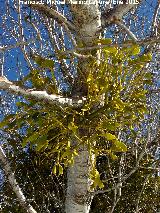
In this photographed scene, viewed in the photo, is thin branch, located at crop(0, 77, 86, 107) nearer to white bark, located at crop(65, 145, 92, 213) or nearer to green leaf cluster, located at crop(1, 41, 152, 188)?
green leaf cluster, located at crop(1, 41, 152, 188)

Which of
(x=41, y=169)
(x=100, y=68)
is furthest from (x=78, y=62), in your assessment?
(x=41, y=169)

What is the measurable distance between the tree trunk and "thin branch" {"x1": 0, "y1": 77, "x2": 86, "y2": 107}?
16 cm

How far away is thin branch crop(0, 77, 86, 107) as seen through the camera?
2.11 meters

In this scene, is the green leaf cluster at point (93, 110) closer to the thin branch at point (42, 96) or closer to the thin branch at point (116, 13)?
the thin branch at point (42, 96)

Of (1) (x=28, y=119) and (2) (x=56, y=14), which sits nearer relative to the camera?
(2) (x=56, y=14)

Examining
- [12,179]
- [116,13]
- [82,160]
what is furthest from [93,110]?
[12,179]

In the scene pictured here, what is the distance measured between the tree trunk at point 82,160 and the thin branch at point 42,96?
16 cm

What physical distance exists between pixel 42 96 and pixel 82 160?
0.82 meters

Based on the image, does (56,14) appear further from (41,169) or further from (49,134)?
(41,169)

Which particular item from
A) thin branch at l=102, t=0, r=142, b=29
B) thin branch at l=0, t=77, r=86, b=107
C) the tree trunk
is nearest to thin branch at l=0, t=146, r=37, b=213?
the tree trunk

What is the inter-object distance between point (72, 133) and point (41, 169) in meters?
2.86

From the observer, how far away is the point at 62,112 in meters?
2.69

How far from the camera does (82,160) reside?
9.91ft

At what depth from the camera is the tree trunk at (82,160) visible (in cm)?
258
